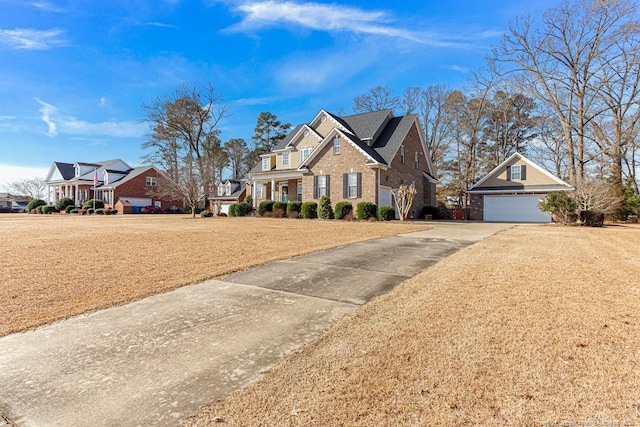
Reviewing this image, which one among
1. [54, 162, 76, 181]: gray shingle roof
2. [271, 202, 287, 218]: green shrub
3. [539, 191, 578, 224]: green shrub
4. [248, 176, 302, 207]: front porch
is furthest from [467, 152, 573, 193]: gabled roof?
[54, 162, 76, 181]: gray shingle roof

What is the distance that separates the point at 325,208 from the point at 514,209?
46.7 ft

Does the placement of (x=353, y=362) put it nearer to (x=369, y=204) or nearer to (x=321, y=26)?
(x=321, y=26)

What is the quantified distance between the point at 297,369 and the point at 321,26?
49.6ft

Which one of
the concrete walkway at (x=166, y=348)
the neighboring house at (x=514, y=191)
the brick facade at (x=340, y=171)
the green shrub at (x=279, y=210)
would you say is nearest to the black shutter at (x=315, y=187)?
the brick facade at (x=340, y=171)

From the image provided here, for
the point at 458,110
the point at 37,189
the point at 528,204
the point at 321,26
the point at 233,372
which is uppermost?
the point at 458,110

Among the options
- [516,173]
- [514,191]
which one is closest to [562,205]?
[514,191]

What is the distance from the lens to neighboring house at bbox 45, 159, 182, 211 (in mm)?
43406

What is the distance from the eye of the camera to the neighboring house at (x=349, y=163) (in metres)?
21.5

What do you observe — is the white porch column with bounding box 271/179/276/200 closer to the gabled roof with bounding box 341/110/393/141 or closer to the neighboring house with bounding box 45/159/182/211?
the gabled roof with bounding box 341/110/393/141

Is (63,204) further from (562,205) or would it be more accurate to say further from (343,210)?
(562,205)

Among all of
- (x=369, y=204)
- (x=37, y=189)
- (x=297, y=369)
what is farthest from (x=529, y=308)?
(x=37, y=189)

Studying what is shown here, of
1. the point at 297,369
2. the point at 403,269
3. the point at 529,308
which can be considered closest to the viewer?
the point at 297,369

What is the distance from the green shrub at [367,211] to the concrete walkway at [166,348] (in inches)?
570

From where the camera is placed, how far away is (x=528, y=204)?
75.7ft
